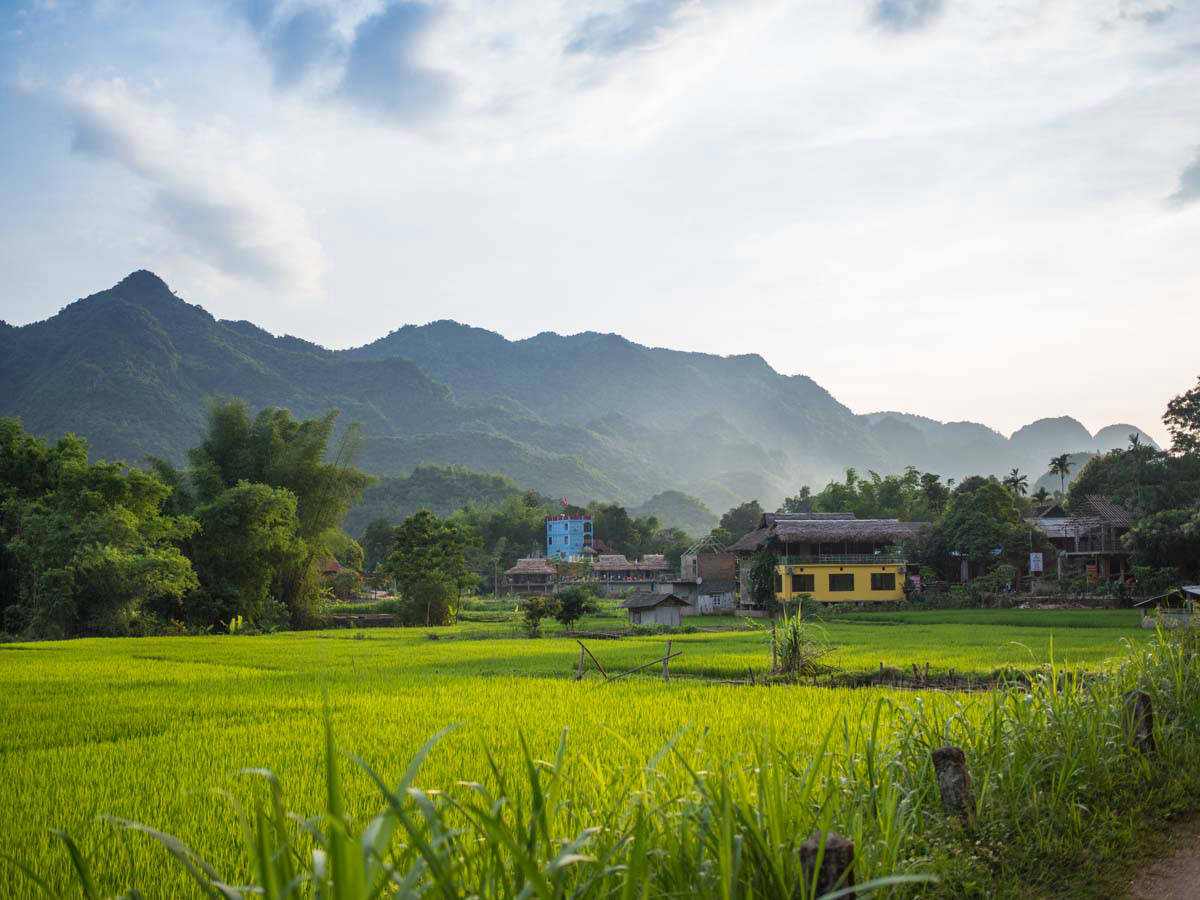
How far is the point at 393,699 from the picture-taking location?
1112cm

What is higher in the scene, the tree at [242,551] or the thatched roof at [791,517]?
the thatched roof at [791,517]

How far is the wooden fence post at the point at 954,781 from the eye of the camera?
13.1 feet

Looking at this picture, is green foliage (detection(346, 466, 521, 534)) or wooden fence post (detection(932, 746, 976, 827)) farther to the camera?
green foliage (detection(346, 466, 521, 534))

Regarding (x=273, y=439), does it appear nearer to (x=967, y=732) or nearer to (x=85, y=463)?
(x=85, y=463)

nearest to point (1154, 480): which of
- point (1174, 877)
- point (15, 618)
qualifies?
point (1174, 877)

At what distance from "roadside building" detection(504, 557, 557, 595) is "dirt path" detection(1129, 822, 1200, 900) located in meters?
60.8

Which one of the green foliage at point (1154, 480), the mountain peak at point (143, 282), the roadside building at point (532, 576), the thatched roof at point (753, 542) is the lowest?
the roadside building at point (532, 576)

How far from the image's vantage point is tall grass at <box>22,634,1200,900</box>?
188cm

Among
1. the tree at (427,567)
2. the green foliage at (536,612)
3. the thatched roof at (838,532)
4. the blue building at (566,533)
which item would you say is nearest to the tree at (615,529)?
the blue building at (566,533)

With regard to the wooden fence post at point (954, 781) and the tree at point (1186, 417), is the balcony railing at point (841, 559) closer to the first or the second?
the tree at point (1186, 417)

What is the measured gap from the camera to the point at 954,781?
13.2 ft

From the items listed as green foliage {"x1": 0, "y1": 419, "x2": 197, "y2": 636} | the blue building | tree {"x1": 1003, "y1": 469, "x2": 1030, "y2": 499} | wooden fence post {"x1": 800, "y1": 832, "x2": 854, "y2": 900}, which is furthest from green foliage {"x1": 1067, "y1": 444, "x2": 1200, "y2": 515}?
the blue building

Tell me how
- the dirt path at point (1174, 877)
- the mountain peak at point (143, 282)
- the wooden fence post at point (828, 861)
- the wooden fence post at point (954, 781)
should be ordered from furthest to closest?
1. the mountain peak at point (143, 282)
2. the wooden fence post at point (954, 781)
3. the dirt path at point (1174, 877)
4. the wooden fence post at point (828, 861)

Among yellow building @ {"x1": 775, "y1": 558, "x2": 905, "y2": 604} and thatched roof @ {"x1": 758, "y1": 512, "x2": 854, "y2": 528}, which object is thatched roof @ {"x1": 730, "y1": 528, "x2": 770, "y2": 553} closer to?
thatched roof @ {"x1": 758, "y1": 512, "x2": 854, "y2": 528}
